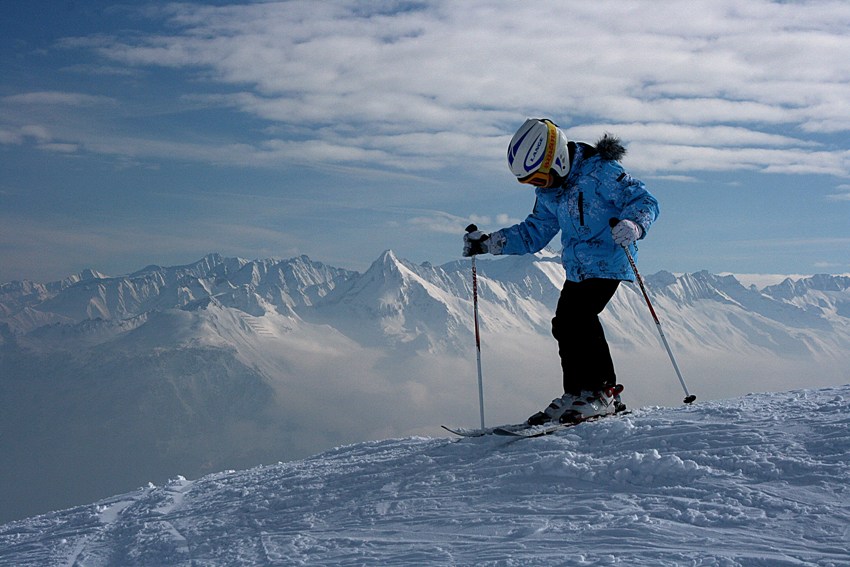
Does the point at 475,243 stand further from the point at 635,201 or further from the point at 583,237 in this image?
the point at 635,201

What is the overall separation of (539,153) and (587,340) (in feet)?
5.63

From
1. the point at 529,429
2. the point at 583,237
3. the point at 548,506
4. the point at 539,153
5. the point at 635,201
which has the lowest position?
the point at 548,506

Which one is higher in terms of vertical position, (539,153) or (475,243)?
(539,153)

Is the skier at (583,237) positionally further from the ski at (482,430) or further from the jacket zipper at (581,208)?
the ski at (482,430)

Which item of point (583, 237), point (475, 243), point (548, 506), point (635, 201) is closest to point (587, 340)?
point (583, 237)

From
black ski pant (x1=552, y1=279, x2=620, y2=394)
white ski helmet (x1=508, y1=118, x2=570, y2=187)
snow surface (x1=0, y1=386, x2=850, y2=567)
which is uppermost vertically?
white ski helmet (x1=508, y1=118, x2=570, y2=187)

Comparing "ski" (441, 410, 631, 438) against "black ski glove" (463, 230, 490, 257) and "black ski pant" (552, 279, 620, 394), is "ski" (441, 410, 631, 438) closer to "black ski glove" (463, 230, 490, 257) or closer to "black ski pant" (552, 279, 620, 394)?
"black ski pant" (552, 279, 620, 394)

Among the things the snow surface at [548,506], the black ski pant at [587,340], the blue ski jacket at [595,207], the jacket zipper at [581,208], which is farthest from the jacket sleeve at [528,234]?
the snow surface at [548,506]

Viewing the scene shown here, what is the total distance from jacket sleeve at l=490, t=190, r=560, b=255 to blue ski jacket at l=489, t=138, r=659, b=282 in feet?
1.20

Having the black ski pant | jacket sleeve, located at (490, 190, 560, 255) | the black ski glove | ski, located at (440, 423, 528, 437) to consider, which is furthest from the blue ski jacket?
ski, located at (440, 423, 528, 437)

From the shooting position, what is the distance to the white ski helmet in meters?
6.08

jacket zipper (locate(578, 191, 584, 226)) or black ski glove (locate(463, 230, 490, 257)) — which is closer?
jacket zipper (locate(578, 191, 584, 226))

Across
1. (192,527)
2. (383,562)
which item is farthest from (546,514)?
(192,527)

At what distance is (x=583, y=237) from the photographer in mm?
6234
